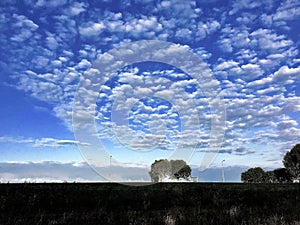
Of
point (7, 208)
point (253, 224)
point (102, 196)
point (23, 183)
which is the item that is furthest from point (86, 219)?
point (23, 183)

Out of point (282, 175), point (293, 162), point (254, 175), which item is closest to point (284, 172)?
point (282, 175)

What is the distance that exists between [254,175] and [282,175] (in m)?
20.8

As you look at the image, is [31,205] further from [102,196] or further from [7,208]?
[102,196]

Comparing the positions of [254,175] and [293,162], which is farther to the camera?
[254,175]

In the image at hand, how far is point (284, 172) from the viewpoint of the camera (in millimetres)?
122188

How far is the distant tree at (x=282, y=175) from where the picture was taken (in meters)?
116

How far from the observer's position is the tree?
108m

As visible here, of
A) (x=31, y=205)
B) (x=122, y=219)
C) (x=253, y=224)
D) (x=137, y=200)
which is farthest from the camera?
(x=137, y=200)

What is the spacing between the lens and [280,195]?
22.9 meters

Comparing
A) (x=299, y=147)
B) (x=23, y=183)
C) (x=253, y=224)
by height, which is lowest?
(x=253, y=224)

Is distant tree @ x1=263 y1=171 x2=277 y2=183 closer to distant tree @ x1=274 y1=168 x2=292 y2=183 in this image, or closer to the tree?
distant tree @ x1=274 y1=168 x2=292 y2=183

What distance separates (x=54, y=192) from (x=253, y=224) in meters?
13.7

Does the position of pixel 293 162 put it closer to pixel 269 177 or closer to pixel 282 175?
pixel 282 175

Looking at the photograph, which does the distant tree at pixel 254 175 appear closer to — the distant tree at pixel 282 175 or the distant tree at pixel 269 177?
the distant tree at pixel 269 177
